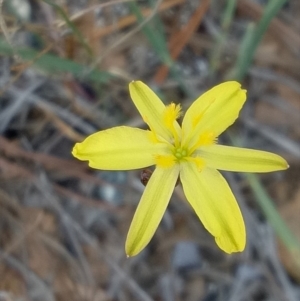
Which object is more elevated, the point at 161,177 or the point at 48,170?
the point at 48,170

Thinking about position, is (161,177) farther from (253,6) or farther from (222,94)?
(253,6)

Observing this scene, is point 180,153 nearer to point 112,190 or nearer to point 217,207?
point 217,207

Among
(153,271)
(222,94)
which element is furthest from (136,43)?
(222,94)

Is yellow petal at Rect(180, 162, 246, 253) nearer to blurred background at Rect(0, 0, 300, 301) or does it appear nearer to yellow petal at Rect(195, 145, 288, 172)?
yellow petal at Rect(195, 145, 288, 172)

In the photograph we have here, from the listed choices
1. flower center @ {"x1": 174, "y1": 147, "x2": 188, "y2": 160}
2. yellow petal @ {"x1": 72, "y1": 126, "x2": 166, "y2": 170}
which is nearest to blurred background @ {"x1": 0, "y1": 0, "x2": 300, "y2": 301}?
flower center @ {"x1": 174, "y1": 147, "x2": 188, "y2": 160}

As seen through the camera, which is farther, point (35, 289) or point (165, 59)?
point (35, 289)

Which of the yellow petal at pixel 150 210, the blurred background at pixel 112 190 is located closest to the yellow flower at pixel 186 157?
the yellow petal at pixel 150 210
